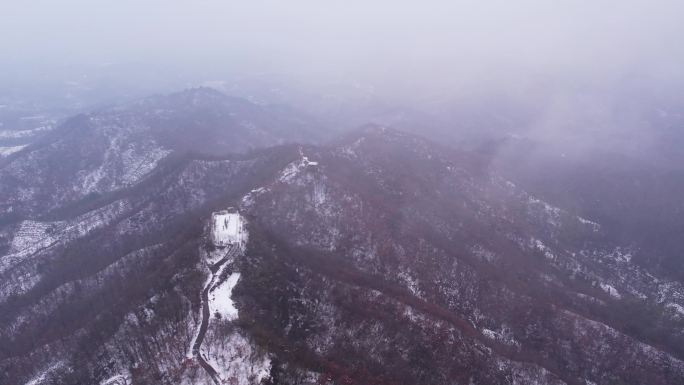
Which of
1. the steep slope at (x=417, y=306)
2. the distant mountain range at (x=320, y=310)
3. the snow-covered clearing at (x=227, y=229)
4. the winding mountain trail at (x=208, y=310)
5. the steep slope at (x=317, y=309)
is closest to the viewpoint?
the winding mountain trail at (x=208, y=310)

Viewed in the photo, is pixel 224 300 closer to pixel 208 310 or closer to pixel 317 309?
pixel 208 310

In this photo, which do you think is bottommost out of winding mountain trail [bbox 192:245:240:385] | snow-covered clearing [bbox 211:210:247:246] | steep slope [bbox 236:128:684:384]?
steep slope [bbox 236:128:684:384]

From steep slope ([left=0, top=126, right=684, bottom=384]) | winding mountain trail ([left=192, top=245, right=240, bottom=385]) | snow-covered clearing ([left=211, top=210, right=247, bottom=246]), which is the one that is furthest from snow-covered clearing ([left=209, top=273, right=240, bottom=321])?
snow-covered clearing ([left=211, top=210, right=247, bottom=246])

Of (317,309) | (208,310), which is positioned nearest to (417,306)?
(317,309)

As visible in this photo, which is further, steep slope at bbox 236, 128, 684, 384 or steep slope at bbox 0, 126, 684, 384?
steep slope at bbox 236, 128, 684, 384

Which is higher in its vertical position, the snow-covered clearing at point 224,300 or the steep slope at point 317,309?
the snow-covered clearing at point 224,300

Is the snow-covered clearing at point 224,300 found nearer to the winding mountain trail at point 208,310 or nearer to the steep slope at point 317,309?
the steep slope at point 317,309

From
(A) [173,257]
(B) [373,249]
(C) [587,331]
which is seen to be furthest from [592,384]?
(A) [173,257]

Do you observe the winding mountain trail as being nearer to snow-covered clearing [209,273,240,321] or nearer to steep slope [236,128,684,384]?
snow-covered clearing [209,273,240,321]

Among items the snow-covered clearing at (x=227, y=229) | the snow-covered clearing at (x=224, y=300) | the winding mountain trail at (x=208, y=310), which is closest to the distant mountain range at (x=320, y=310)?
the winding mountain trail at (x=208, y=310)
